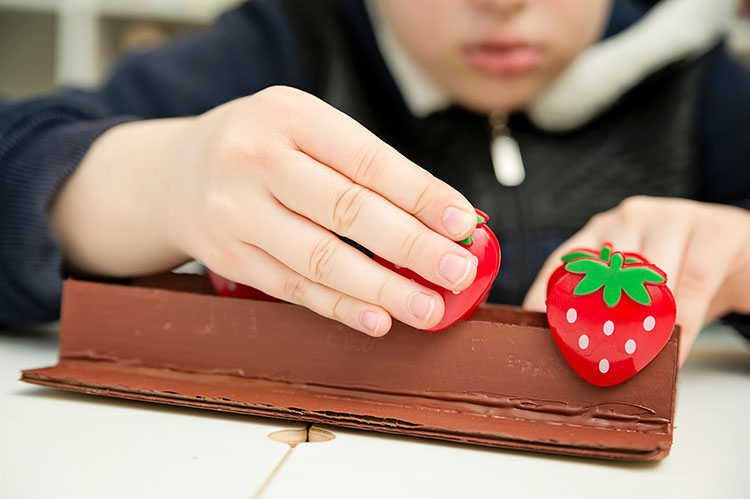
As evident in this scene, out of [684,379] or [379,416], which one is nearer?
[379,416]

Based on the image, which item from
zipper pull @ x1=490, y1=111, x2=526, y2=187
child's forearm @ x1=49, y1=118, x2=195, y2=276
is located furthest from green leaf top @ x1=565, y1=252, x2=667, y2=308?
zipper pull @ x1=490, y1=111, x2=526, y2=187

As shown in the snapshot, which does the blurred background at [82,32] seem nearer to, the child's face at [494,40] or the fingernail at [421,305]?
the child's face at [494,40]

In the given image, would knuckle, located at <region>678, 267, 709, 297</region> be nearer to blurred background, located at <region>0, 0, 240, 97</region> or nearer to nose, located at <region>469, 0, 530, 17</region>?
nose, located at <region>469, 0, 530, 17</region>

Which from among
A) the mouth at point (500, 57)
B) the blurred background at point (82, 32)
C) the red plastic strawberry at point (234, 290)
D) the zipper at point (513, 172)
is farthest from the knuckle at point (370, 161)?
the blurred background at point (82, 32)

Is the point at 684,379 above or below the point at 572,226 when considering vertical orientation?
below

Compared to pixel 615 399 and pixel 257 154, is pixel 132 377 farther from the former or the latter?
pixel 615 399

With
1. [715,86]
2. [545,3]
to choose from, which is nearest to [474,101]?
[545,3]

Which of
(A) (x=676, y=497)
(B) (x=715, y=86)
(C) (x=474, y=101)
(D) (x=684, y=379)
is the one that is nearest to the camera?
(A) (x=676, y=497)
